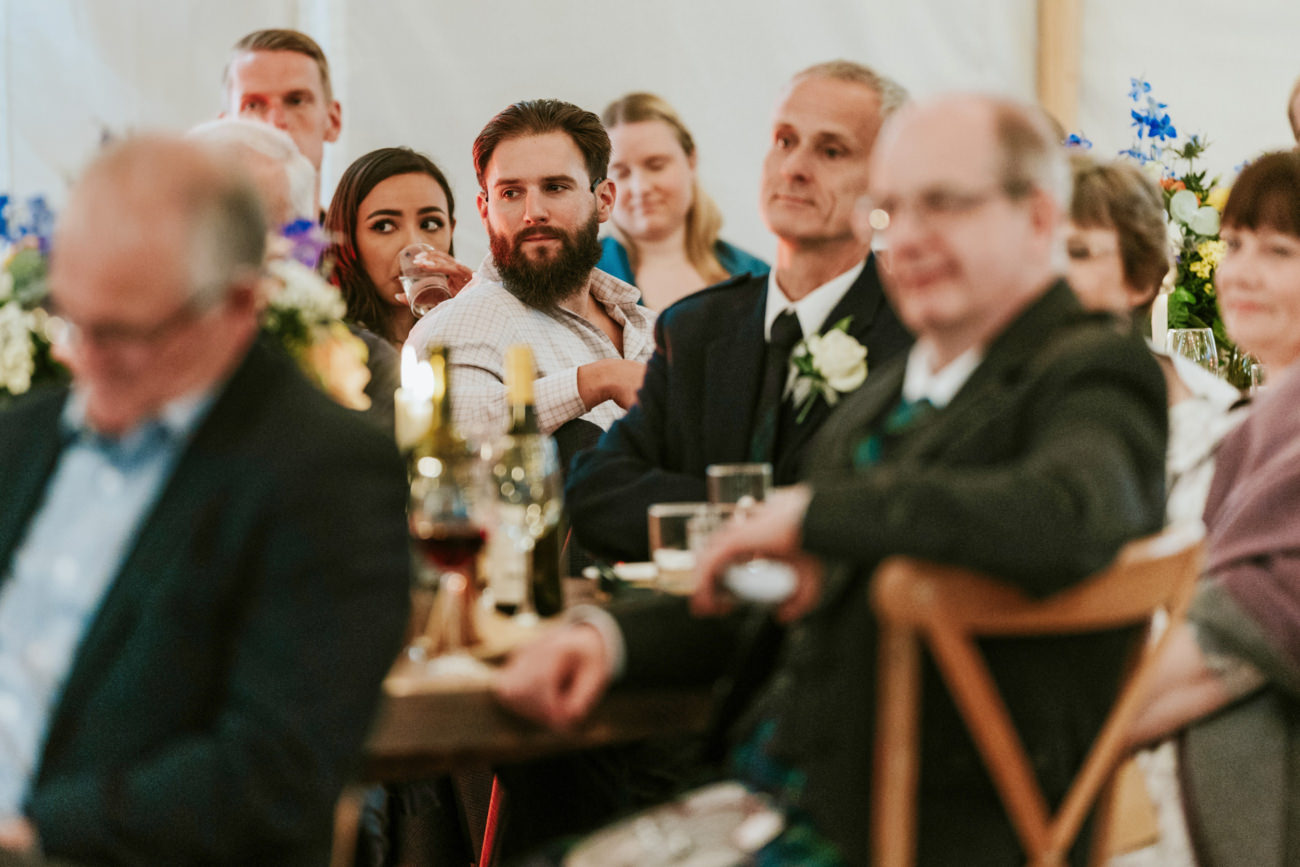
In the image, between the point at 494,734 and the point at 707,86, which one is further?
the point at 707,86

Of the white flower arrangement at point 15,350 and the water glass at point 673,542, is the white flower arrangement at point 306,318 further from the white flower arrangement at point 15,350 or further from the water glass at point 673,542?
the water glass at point 673,542

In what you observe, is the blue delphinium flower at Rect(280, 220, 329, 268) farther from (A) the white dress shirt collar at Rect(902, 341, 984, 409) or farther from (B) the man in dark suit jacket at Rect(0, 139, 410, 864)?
(A) the white dress shirt collar at Rect(902, 341, 984, 409)

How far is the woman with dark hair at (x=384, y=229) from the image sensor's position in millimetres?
3658

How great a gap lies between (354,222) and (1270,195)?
2.26m

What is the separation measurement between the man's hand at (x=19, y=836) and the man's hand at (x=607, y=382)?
6.08 ft

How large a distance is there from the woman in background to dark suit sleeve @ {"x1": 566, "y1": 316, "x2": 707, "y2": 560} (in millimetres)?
2233

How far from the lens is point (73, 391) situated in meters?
1.59

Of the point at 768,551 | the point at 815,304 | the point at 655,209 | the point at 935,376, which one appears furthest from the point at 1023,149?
the point at 655,209

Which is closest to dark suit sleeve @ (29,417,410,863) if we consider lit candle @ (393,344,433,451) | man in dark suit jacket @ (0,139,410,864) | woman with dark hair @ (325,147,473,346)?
man in dark suit jacket @ (0,139,410,864)

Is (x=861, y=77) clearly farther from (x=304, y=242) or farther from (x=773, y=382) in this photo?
(x=304, y=242)

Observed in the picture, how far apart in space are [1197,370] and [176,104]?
12.6 feet

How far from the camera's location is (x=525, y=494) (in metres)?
1.98

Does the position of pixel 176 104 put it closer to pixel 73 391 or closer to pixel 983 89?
pixel 73 391

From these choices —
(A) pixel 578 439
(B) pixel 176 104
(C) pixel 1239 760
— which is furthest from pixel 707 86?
(C) pixel 1239 760
